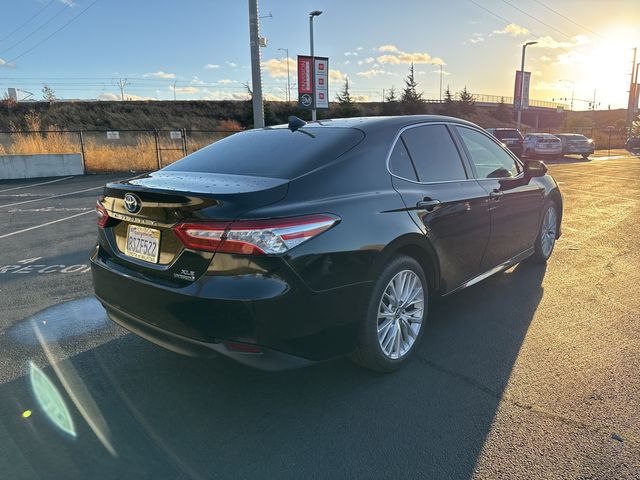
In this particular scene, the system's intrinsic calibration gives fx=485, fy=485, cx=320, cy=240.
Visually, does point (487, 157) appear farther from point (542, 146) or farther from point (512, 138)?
point (542, 146)

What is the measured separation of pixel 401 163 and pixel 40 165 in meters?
19.2

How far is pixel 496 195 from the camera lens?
430 cm

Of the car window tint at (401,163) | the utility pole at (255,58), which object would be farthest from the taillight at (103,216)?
the utility pole at (255,58)

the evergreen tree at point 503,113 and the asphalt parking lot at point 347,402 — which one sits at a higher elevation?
the evergreen tree at point 503,113

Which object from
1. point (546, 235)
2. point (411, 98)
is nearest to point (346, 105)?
point (411, 98)

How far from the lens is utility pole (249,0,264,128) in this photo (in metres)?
13.3

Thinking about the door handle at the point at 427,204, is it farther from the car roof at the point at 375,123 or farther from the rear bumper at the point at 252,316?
the rear bumper at the point at 252,316

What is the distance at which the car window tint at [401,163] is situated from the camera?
3.38 metres

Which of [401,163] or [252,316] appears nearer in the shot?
[252,316]

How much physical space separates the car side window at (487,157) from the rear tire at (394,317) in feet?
4.75

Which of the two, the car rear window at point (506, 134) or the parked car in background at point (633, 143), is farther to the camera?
the parked car in background at point (633, 143)

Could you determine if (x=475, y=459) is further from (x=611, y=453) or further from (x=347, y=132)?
(x=347, y=132)

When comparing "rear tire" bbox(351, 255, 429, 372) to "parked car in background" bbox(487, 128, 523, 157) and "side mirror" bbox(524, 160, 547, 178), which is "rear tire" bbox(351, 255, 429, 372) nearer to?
"side mirror" bbox(524, 160, 547, 178)

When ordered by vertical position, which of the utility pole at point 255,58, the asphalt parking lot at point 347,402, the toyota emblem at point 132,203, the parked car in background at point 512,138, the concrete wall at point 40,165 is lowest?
the asphalt parking lot at point 347,402
